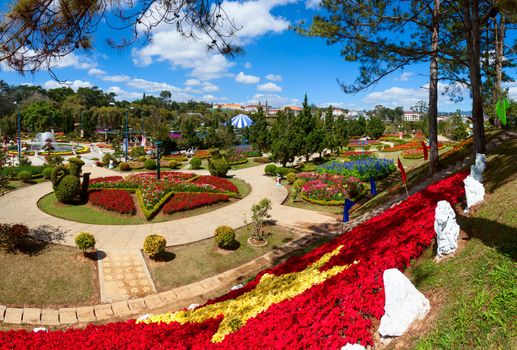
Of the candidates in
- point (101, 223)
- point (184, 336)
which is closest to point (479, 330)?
point (184, 336)

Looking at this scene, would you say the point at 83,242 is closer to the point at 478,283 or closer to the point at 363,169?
the point at 478,283

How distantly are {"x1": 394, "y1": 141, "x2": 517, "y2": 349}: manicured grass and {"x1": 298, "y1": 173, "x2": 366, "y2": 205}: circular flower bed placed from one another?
1037 centimetres

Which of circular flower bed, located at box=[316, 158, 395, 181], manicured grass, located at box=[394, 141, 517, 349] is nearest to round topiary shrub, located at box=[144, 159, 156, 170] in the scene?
circular flower bed, located at box=[316, 158, 395, 181]

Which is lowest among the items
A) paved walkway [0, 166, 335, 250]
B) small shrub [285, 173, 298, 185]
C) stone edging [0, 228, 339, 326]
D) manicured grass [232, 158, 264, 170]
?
stone edging [0, 228, 339, 326]

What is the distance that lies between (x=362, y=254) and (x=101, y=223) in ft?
37.1

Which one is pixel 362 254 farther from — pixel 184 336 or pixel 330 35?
pixel 330 35

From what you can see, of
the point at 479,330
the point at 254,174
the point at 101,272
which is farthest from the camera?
the point at 254,174

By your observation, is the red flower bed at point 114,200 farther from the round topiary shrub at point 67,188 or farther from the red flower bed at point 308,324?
the red flower bed at point 308,324

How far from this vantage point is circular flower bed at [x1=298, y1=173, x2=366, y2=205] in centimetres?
1747

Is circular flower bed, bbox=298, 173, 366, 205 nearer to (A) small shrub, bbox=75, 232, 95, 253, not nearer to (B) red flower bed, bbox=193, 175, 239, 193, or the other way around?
(B) red flower bed, bbox=193, 175, 239, 193

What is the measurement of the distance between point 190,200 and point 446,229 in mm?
12671

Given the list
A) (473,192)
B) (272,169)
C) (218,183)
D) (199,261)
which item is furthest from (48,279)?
(272,169)

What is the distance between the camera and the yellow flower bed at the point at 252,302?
555 cm

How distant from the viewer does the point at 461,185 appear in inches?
352
